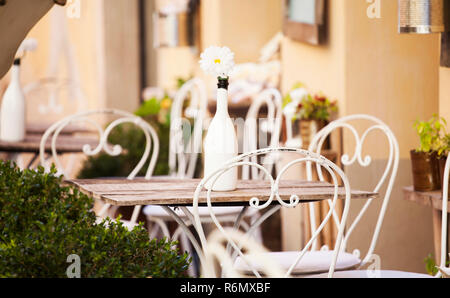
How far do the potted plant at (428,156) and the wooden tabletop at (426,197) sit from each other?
3 centimetres

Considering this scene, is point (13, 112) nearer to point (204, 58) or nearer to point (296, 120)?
point (296, 120)

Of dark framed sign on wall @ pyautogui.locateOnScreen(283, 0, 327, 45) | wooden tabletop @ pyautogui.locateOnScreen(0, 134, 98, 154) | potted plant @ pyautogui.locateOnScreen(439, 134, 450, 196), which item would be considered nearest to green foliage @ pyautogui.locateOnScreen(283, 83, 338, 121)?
dark framed sign on wall @ pyautogui.locateOnScreen(283, 0, 327, 45)

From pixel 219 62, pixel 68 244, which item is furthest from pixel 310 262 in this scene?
pixel 68 244

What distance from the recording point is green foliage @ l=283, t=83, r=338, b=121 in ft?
12.9

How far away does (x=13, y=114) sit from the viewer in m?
3.97

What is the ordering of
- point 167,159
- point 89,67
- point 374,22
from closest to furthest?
point 374,22 < point 167,159 < point 89,67

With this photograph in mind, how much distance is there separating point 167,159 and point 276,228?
82cm

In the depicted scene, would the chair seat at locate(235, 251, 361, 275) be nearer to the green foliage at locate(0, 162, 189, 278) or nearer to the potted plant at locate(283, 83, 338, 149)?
the green foliage at locate(0, 162, 189, 278)

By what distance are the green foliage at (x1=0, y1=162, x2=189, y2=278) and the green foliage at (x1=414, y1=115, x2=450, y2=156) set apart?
4.33 feet

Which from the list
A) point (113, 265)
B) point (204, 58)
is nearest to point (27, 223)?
point (113, 265)

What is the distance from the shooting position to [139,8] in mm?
8617

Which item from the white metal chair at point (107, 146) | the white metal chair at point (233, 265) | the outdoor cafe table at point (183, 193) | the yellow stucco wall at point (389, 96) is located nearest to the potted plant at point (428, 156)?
the yellow stucco wall at point (389, 96)

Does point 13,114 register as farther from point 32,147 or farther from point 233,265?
point 233,265

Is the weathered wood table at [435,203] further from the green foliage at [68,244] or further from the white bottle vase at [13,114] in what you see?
the white bottle vase at [13,114]
